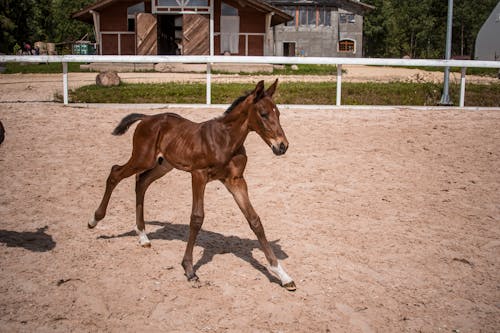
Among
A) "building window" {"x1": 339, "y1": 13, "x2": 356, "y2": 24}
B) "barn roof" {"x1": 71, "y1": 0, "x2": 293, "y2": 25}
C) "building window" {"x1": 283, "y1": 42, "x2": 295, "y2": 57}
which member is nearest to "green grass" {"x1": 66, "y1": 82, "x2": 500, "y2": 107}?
"barn roof" {"x1": 71, "y1": 0, "x2": 293, "y2": 25}

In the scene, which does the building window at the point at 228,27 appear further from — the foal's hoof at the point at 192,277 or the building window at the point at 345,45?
the foal's hoof at the point at 192,277

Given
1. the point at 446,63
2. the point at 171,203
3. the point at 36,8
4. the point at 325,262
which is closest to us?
the point at 325,262

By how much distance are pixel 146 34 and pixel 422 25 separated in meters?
47.6

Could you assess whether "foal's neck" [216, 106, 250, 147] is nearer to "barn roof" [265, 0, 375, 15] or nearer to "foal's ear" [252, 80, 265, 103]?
"foal's ear" [252, 80, 265, 103]

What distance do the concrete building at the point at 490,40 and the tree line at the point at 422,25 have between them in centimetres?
1575

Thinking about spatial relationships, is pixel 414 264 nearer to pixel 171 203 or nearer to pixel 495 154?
pixel 171 203

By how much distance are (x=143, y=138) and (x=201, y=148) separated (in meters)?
0.89

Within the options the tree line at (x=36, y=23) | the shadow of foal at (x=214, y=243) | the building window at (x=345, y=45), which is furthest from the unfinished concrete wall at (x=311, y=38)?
the shadow of foal at (x=214, y=243)

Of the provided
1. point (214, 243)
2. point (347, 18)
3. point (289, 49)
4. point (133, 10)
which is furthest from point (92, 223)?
point (347, 18)

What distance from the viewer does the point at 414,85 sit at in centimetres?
1872

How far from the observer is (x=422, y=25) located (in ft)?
227

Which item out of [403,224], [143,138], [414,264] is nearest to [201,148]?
[143,138]

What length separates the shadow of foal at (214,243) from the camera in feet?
18.6

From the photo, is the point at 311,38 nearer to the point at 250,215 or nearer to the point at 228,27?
the point at 228,27
